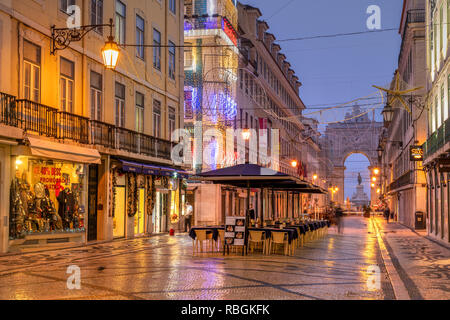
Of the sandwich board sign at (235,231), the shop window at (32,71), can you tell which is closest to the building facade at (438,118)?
the sandwich board sign at (235,231)

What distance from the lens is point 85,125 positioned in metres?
21.2

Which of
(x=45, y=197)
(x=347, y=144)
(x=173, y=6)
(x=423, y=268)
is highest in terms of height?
(x=173, y=6)

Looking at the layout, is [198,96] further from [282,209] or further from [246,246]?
[282,209]

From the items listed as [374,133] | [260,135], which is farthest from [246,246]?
[374,133]

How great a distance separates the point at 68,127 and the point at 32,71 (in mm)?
2381

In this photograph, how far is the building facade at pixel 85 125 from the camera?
17562 mm

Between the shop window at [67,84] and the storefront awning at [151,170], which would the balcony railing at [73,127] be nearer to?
the shop window at [67,84]

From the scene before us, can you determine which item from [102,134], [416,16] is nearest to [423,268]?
[102,134]

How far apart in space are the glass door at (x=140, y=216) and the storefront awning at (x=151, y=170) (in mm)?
1127

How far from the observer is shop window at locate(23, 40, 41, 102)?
1812 centimetres

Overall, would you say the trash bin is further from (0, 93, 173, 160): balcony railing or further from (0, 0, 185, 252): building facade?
(0, 93, 173, 160): balcony railing

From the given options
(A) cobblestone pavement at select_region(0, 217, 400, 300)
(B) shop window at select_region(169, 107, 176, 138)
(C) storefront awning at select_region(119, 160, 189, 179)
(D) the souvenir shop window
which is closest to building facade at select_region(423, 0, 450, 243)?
(A) cobblestone pavement at select_region(0, 217, 400, 300)

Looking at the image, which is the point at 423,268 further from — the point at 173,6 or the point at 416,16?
the point at 416,16

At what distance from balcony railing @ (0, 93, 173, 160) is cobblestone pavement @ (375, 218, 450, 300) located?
36.3 ft
